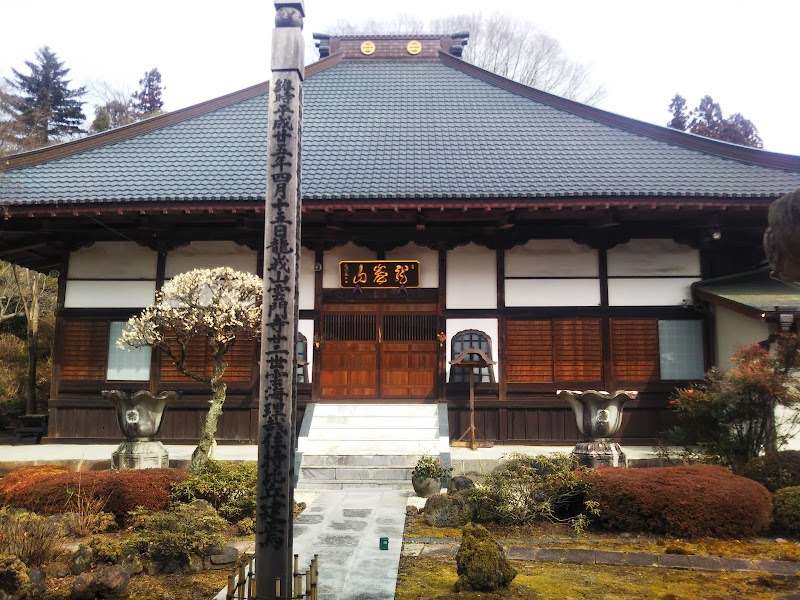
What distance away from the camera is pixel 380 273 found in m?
13.1

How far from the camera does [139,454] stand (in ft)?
32.0

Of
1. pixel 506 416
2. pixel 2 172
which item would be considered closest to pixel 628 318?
pixel 506 416

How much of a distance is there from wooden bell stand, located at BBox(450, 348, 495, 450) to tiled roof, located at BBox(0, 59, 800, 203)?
3060 mm

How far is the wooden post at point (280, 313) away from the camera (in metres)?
4.52

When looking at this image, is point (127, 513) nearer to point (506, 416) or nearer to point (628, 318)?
point (506, 416)

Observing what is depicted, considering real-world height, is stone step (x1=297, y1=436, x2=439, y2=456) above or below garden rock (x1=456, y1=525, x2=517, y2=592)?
above

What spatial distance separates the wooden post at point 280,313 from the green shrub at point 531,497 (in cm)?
351

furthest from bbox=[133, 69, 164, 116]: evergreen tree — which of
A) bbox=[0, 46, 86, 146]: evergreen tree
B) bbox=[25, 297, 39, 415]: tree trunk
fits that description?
bbox=[25, 297, 39, 415]: tree trunk

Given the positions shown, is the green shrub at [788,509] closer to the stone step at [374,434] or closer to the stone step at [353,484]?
the stone step at [353,484]

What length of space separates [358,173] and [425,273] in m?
2.49

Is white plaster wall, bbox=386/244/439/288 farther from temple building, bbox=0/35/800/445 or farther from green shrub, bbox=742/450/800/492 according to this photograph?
green shrub, bbox=742/450/800/492

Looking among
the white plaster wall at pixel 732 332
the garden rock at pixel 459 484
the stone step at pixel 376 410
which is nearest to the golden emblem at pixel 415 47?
the stone step at pixel 376 410

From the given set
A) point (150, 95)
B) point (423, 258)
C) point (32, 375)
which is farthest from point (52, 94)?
point (423, 258)

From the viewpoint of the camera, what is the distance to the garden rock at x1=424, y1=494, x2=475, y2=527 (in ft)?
24.6
